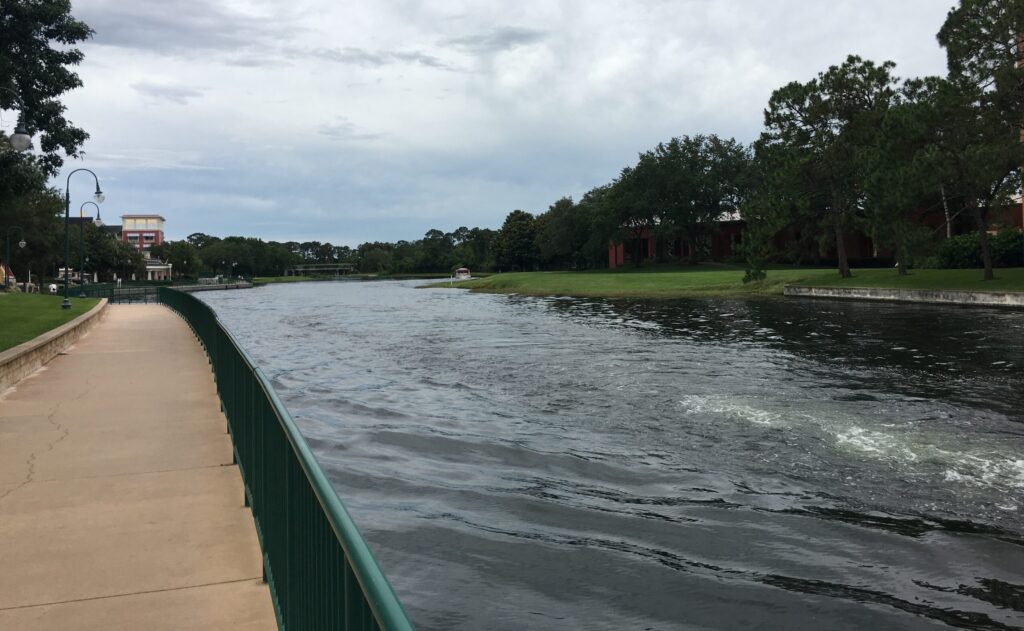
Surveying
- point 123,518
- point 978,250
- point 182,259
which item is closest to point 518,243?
point 182,259

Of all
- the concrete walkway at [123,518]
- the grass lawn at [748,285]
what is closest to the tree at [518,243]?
the grass lawn at [748,285]

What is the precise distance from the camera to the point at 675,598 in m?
6.02

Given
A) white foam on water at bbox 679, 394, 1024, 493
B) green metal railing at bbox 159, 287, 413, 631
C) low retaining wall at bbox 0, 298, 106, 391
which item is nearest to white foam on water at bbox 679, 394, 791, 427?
white foam on water at bbox 679, 394, 1024, 493

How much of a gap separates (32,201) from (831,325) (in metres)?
62.7

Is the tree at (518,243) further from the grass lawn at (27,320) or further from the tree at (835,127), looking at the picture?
the grass lawn at (27,320)

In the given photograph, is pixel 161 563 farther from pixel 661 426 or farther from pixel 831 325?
pixel 831 325

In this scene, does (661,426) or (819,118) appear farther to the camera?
(819,118)

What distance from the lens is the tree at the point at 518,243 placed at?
141250mm

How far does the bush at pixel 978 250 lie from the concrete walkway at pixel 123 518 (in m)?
44.2

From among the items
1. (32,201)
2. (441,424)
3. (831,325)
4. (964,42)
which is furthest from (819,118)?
(32,201)

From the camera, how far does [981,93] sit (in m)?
36.6

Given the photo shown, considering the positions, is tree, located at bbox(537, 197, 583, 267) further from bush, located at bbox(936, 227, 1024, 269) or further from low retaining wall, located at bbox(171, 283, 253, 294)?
bush, located at bbox(936, 227, 1024, 269)

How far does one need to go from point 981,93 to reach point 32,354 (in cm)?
3839

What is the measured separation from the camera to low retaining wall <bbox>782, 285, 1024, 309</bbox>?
32.9m
